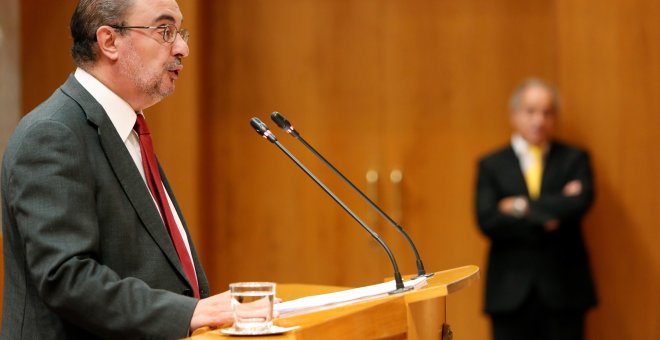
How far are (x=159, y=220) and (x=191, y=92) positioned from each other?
3.64 metres

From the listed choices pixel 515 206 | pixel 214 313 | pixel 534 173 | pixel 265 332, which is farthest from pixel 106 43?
pixel 534 173

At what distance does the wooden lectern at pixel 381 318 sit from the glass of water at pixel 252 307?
0.04 metres

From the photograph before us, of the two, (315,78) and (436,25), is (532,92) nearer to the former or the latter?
(436,25)

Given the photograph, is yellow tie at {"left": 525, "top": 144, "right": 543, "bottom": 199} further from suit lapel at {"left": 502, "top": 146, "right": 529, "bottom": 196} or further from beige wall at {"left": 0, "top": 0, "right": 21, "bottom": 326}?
beige wall at {"left": 0, "top": 0, "right": 21, "bottom": 326}

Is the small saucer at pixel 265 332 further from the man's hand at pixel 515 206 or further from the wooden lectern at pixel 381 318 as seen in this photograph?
the man's hand at pixel 515 206

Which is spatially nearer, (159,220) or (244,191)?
(159,220)

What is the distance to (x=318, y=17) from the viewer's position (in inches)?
242

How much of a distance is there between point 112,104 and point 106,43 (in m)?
0.17

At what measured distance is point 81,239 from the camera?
7.07 ft

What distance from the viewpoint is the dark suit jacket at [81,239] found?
2121 millimetres

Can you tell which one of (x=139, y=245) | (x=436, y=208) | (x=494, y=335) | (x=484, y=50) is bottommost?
(x=494, y=335)

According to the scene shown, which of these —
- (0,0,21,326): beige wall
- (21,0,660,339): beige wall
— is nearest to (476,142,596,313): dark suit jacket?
(21,0,660,339): beige wall

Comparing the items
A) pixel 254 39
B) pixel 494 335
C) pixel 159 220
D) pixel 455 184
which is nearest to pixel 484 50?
pixel 455 184

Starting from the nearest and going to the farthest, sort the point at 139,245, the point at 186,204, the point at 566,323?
the point at 139,245 → the point at 566,323 → the point at 186,204
